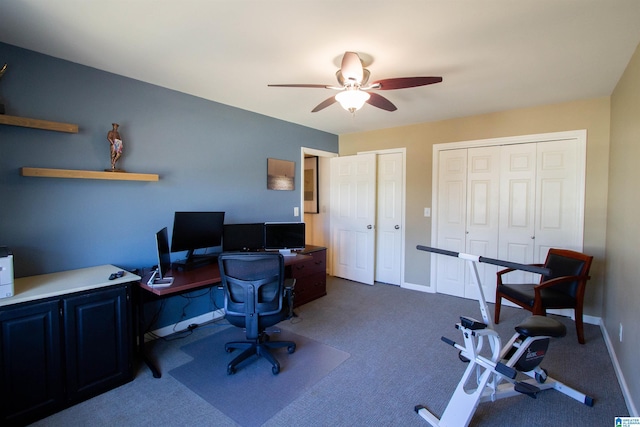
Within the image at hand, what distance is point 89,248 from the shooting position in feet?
8.46

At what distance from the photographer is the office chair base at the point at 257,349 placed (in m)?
2.43

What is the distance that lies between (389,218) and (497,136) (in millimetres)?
1820

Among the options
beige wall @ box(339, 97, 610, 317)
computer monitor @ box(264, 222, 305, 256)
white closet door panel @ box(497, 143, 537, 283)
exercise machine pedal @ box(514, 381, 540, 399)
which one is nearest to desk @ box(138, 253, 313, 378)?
computer monitor @ box(264, 222, 305, 256)

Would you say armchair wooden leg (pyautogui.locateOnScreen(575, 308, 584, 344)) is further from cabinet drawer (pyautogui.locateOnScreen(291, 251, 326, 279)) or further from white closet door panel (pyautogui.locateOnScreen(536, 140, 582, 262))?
cabinet drawer (pyautogui.locateOnScreen(291, 251, 326, 279))

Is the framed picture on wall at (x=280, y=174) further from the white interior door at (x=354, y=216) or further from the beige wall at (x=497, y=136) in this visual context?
the beige wall at (x=497, y=136)

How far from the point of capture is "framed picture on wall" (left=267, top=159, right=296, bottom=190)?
4.12m

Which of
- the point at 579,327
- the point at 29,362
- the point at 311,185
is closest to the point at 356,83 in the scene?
the point at 29,362

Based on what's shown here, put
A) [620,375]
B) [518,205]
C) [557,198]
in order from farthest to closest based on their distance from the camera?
[518,205]
[557,198]
[620,375]

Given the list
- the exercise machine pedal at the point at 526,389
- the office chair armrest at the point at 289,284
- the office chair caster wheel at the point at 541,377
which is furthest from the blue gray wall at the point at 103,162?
the office chair caster wheel at the point at 541,377

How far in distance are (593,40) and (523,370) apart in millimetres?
2298

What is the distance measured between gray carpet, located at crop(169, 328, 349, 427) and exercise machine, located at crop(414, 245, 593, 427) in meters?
0.86

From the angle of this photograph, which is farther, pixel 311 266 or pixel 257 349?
pixel 311 266

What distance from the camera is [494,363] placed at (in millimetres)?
1841

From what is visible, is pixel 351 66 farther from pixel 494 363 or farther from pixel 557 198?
pixel 557 198
